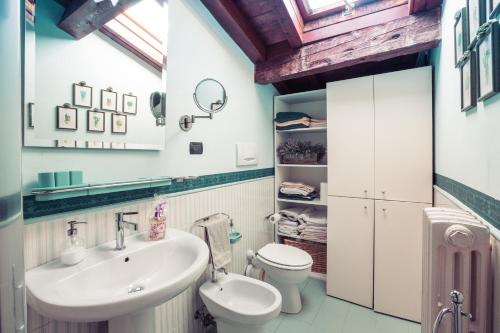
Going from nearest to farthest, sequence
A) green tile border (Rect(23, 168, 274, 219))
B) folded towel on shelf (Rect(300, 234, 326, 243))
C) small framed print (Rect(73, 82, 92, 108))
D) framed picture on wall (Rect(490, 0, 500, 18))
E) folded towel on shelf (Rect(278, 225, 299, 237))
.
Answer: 1. framed picture on wall (Rect(490, 0, 500, 18))
2. green tile border (Rect(23, 168, 274, 219))
3. small framed print (Rect(73, 82, 92, 108))
4. folded towel on shelf (Rect(300, 234, 326, 243))
5. folded towel on shelf (Rect(278, 225, 299, 237))

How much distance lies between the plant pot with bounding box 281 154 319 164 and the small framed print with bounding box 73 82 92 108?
180cm

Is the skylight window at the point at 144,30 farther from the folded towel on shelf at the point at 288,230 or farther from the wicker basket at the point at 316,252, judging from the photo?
the wicker basket at the point at 316,252

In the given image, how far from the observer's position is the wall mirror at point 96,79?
88 centimetres

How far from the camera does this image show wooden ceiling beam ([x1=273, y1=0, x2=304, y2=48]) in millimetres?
1602

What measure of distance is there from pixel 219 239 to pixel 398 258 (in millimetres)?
1393

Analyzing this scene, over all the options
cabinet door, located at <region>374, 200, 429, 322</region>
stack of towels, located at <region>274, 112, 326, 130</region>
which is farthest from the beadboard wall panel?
cabinet door, located at <region>374, 200, 429, 322</region>

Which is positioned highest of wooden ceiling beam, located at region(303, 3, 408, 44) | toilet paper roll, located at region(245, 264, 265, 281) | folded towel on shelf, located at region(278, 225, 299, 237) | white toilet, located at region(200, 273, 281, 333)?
wooden ceiling beam, located at region(303, 3, 408, 44)

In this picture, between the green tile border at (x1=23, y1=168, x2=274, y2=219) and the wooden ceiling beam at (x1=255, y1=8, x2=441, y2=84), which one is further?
the wooden ceiling beam at (x1=255, y1=8, x2=441, y2=84)

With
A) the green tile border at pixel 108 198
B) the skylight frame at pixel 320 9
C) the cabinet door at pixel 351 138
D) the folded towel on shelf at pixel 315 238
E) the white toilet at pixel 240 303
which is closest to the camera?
the green tile border at pixel 108 198

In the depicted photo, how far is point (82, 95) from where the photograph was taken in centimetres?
100

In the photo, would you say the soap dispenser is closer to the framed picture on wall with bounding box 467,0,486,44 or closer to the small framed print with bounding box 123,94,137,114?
the small framed print with bounding box 123,94,137,114

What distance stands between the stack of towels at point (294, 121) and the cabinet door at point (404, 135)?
0.57 metres

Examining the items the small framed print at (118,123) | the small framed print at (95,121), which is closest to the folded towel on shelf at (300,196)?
the small framed print at (118,123)

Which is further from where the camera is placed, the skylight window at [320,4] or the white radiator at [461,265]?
the skylight window at [320,4]
